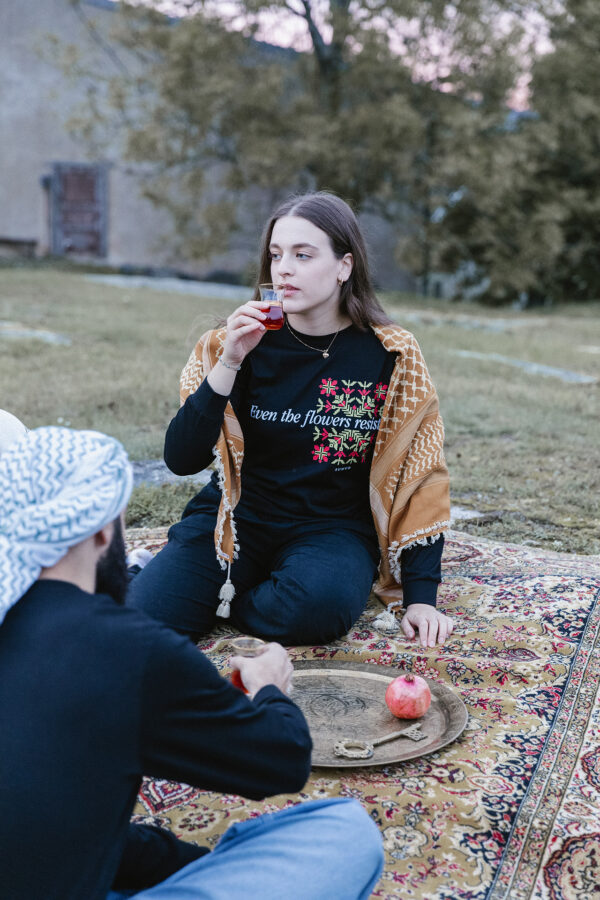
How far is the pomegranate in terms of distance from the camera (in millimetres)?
2850

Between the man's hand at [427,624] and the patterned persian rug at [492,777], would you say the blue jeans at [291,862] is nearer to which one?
the patterned persian rug at [492,777]

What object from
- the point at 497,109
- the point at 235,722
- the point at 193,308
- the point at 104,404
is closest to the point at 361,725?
the point at 235,722

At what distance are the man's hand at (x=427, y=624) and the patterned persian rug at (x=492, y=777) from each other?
0.04m

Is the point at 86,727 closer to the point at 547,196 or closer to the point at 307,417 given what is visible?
the point at 307,417

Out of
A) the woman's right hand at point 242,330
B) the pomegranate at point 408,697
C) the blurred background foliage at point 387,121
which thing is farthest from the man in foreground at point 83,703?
the blurred background foliage at point 387,121

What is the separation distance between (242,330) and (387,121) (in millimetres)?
16445

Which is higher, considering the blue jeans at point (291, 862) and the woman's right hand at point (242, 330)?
the woman's right hand at point (242, 330)

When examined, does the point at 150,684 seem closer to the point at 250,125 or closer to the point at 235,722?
the point at 235,722

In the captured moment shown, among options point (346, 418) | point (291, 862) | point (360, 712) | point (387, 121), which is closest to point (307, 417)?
point (346, 418)

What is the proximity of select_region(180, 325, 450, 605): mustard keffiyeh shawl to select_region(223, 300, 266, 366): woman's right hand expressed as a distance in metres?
0.50

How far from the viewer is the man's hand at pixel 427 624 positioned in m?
3.50

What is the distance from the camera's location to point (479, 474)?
20.1 ft

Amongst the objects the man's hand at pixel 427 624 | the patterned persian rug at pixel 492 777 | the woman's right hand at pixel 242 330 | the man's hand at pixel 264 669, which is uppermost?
the woman's right hand at pixel 242 330

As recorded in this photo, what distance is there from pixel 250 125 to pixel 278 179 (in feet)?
3.83
